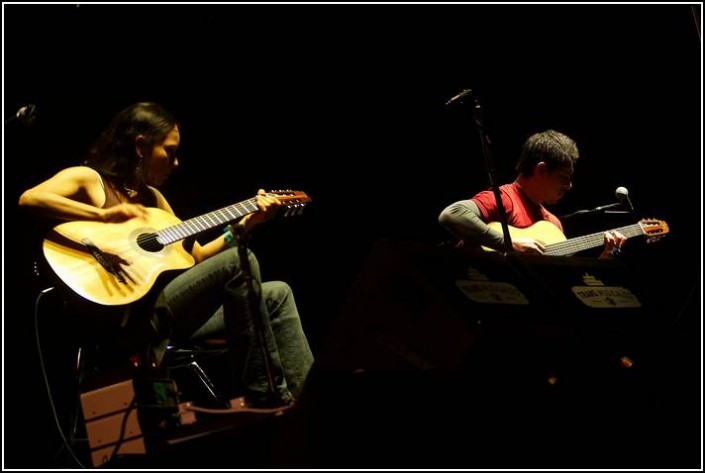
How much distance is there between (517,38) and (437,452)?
3.43m

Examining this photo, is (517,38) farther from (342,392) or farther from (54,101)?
(342,392)

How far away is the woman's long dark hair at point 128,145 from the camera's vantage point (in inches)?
111

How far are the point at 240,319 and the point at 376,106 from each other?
7.59 feet

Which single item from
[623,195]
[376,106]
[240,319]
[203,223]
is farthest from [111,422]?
[623,195]

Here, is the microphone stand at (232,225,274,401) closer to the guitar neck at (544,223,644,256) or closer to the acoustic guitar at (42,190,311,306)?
the acoustic guitar at (42,190,311,306)

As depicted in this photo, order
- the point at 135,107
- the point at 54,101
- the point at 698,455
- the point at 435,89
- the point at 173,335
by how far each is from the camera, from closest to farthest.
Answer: the point at 698,455 → the point at 173,335 → the point at 135,107 → the point at 54,101 → the point at 435,89

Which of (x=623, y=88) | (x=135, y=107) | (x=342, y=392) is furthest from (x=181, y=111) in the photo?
(x=623, y=88)

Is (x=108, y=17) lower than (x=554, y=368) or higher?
higher

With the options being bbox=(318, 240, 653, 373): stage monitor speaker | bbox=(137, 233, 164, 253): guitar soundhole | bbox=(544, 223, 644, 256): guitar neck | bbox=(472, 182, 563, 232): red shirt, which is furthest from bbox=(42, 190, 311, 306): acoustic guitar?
bbox=(544, 223, 644, 256): guitar neck

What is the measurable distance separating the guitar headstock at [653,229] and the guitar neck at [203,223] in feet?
8.67

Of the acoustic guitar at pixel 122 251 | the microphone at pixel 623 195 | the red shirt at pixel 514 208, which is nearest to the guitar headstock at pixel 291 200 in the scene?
the acoustic guitar at pixel 122 251

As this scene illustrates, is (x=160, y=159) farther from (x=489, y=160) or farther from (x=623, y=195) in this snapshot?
(x=623, y=195)

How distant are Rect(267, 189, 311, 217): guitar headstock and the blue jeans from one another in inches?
14.2

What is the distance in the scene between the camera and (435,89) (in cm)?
428
